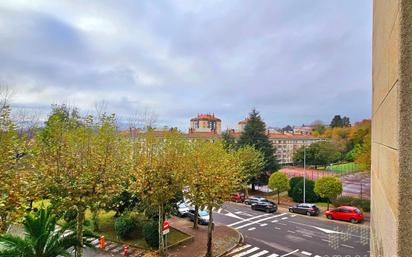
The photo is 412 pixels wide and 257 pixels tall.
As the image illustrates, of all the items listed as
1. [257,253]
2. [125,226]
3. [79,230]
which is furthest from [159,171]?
A: [257,253]

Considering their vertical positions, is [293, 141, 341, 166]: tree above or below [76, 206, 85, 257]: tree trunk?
above

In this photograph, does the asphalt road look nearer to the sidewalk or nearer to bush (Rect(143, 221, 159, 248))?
the sidewalk

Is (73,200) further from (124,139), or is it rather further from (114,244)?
(114,244)

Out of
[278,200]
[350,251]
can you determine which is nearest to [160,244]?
[350,251]

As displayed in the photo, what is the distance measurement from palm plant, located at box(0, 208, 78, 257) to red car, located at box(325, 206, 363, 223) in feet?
66.6

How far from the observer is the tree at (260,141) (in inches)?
1447

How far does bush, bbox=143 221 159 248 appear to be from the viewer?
16750 mm

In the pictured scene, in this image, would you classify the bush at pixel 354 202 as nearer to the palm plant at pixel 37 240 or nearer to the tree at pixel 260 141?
the tree at pixel 260 141

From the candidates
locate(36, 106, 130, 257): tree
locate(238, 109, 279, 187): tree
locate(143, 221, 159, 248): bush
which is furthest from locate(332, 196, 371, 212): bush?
locate(36, 106, 130, 257): tree

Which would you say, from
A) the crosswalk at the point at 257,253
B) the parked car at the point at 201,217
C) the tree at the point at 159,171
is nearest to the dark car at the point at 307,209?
the parked car at the point at 201,217

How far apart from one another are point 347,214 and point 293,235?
6086mm

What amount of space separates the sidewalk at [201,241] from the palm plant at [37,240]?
8.21 meters

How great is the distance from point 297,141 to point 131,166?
236 feet

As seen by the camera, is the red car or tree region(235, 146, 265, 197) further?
tree region(235, 146, 265, 197)
